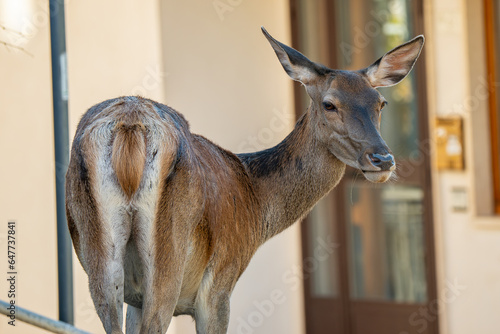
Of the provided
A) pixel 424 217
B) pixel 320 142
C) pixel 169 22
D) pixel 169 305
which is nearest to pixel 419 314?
pixel 424 217

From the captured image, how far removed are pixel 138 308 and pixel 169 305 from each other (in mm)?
420

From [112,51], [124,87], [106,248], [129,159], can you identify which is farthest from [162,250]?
[112,51]

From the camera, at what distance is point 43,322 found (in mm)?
2508

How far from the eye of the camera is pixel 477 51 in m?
6.67

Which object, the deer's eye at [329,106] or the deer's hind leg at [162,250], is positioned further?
the deer's eye at [329,106]

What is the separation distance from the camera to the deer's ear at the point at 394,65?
123 inches

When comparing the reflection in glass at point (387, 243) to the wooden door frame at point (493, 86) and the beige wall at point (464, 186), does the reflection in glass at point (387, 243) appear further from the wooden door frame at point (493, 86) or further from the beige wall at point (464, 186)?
the wooden door frame at point (493, 86)

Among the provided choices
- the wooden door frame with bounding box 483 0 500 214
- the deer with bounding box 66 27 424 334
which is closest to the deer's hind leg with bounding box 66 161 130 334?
the deer with bounding box 66 27 424 334

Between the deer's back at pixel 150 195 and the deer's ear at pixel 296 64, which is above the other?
the deer's ear at pixel 296 64

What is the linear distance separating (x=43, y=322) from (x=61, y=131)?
51.4 inches

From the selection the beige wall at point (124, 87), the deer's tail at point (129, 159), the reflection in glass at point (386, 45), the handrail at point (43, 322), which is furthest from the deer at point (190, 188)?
the reflection in glass at point (386, 45)

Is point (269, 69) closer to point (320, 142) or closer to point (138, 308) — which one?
point (320, 142)

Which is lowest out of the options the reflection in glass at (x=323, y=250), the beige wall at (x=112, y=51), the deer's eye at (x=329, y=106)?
the reflection in glass at (x=323, y=250)

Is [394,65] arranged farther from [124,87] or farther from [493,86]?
[493,86]
